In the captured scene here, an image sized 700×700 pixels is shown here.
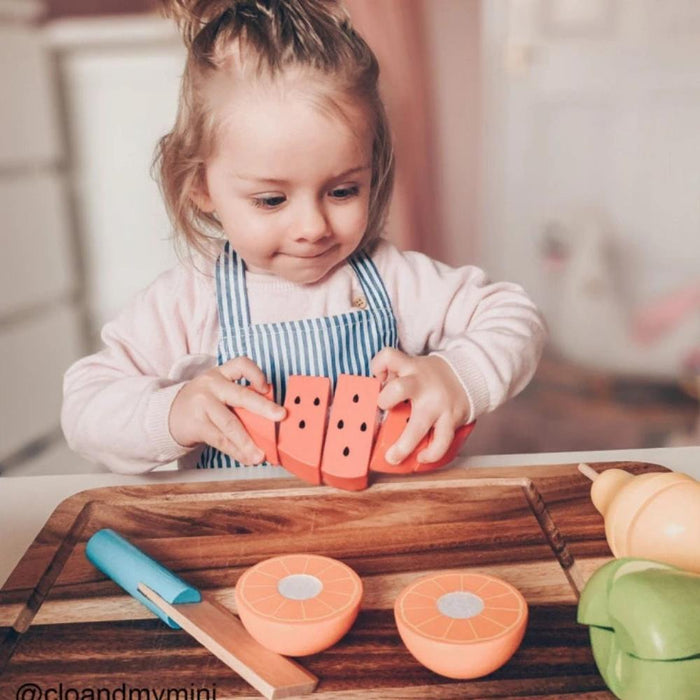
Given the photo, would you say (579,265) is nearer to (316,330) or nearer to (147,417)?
(316,330)

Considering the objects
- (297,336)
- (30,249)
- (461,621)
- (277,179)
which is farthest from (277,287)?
(30,249)

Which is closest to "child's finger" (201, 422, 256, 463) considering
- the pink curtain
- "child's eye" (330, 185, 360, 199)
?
"child's eye" (330, 185, 360, 199)

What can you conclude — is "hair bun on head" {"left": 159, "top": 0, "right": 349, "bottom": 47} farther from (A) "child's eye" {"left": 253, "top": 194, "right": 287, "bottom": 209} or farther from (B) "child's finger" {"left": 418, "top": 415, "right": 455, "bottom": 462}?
(B) "child's finger" {"left": 418, "top": 415, "right": 455, "bottom": 462}

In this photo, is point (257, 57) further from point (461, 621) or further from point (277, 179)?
point (461, 621)

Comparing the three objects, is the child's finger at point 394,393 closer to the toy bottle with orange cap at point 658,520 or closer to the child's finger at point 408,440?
the child's finger at point 408,440

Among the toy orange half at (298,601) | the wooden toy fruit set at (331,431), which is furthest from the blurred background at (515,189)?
the toy orange half at (298,601)

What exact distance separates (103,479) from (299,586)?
0.28 metres

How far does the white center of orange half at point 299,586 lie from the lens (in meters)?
0.49

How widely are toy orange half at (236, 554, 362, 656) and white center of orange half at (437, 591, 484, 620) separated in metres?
0.05

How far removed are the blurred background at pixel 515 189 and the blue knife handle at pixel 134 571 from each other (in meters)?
1.42

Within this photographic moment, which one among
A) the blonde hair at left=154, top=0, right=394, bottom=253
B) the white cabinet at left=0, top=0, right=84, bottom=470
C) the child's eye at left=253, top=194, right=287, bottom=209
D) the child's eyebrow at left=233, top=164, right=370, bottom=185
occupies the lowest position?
the white cabinet at left=0, top=0, right=84, bottom=470

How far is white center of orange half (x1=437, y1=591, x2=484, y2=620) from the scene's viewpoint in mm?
470

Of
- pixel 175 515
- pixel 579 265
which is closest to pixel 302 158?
pixel 175 515

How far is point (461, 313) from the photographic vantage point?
0.84 meters
